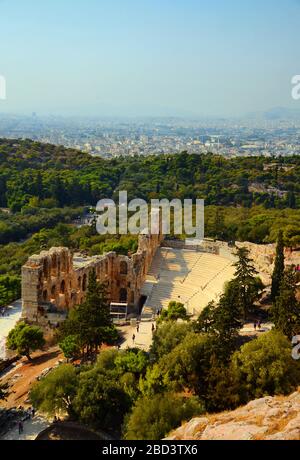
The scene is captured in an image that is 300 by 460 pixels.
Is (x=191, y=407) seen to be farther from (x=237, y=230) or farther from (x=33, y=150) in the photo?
(x=33, y=150)

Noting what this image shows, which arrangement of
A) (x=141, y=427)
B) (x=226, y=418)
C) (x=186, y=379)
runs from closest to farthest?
1. (x=226, y=418)
2. (x=141, y=427)
3. (x=186, y=379)

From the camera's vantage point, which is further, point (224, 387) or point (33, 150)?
point (33, 150)

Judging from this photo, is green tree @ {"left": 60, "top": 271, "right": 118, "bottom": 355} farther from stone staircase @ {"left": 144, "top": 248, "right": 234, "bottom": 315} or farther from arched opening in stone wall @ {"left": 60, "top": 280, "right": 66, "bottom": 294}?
stone staircase @ {"left": 144, "top": 248, "right": 234, "bottom": 315}

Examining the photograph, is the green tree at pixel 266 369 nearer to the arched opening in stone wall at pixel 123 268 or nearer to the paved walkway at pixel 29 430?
the paved walkway at pixel 29 430

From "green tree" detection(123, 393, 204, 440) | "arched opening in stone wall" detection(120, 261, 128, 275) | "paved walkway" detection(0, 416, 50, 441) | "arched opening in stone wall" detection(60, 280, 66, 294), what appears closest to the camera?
"green tree" detection(123, 393, 204, 440)

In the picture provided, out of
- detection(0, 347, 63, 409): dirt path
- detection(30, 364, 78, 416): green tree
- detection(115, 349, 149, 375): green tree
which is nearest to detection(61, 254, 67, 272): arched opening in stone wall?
detection(0, 347, 63, 409): dirt path

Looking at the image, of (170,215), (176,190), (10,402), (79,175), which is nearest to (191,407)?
(10,402)

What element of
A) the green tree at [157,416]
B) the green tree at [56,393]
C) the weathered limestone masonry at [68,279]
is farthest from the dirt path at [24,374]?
the green tree at [157,416]
